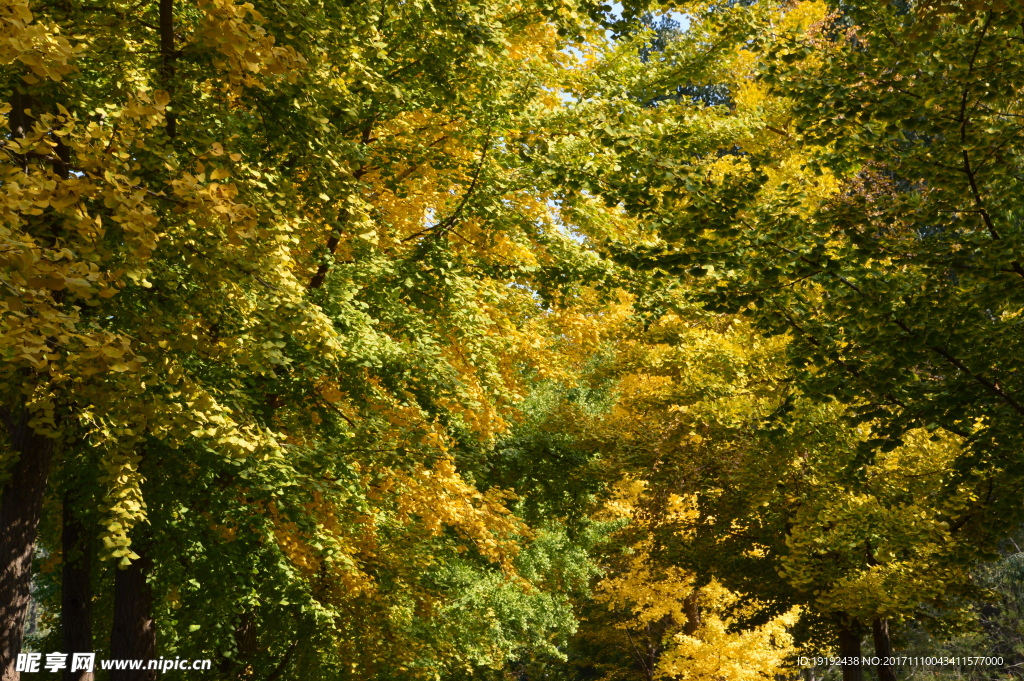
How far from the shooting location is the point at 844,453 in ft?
38.9

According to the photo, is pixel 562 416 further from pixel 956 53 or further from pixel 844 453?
pixel 956 53

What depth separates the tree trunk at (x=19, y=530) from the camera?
7.12 m

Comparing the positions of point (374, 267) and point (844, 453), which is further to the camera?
point (844, 453)

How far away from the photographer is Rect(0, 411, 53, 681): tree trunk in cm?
712

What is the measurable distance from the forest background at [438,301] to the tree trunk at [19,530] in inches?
1.1

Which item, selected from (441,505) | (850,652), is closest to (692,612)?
(850,652)

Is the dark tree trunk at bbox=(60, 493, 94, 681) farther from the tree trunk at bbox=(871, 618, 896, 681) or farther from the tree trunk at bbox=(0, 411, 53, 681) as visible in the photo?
the tree trunk at bbox=(871, 618, 896, 681)

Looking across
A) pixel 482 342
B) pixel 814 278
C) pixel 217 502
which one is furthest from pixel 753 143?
pixel 217 502

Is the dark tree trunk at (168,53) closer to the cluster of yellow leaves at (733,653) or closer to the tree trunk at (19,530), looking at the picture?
the tree trunk at (19,530)

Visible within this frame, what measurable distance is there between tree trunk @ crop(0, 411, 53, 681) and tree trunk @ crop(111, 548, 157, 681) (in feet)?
6.36

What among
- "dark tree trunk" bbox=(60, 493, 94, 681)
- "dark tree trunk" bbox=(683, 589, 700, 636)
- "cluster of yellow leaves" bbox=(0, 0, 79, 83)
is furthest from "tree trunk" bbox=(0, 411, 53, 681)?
"dark tree trunk" bbox=(683, 589, 700, 636)

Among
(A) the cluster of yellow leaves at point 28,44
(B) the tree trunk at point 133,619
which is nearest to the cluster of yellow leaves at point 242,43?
(A) the cluster of yellow leaves at point 28,44

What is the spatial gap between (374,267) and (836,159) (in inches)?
175

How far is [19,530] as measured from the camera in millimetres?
7227
